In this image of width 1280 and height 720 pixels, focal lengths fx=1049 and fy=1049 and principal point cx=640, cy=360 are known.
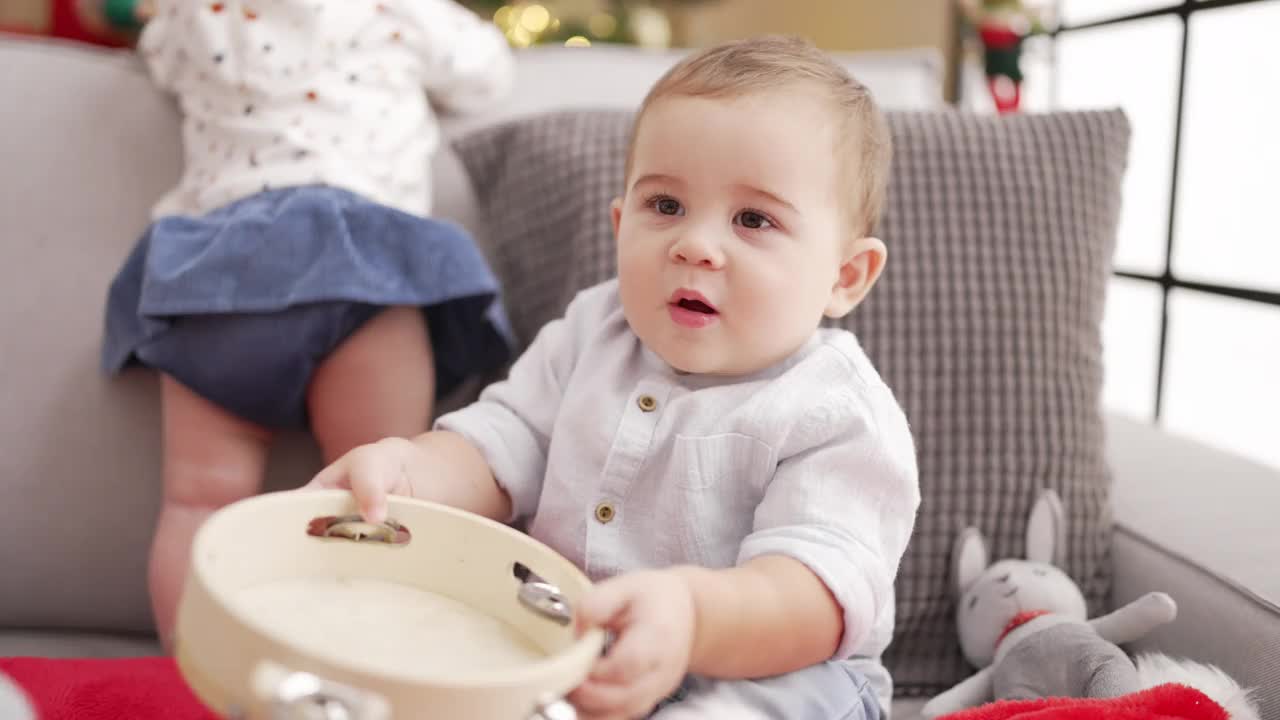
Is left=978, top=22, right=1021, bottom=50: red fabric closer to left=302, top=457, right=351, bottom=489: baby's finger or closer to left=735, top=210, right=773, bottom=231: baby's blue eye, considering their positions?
left=735, top=210, right=773, bottom=231: baby's blue eye

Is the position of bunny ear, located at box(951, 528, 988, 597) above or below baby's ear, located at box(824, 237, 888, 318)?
below

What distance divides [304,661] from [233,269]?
0.63 m

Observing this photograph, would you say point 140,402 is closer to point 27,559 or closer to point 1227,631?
point 27,559

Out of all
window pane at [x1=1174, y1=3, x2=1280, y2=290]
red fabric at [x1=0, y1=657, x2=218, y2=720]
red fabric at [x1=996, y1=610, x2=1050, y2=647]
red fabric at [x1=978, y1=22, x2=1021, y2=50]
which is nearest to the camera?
red fabric at [x1=0, y1=657, x2=218, y2=720]

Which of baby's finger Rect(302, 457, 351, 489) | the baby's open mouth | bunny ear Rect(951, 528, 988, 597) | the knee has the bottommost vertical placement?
bunny ear Rect(951, 528, 988, 597)

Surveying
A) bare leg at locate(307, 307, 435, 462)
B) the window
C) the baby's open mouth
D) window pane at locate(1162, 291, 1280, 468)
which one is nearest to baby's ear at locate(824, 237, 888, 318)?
the baby's open mouth

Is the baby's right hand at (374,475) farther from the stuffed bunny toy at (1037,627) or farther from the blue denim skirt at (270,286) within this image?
the stuffed bunny toy at (1037,627)

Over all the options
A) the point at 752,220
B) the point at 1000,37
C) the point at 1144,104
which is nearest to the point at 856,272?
the point at 752,220

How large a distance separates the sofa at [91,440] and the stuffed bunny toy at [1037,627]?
5cm

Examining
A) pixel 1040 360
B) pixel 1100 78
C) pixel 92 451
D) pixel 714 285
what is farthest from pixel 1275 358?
pixel 92 451

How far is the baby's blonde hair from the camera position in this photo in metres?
0.74

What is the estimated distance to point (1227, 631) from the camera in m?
0.89

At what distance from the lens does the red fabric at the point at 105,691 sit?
0.80 metres

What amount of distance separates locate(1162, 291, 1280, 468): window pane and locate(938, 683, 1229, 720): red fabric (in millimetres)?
1250
